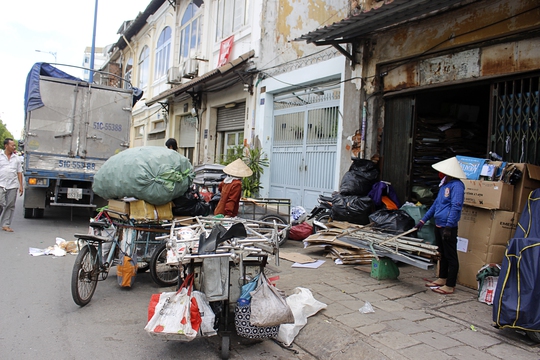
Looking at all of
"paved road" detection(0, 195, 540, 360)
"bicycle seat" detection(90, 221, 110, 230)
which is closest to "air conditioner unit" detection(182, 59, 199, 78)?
"paved road" detection(0, 195, 540, 360)

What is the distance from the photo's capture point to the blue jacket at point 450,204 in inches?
198

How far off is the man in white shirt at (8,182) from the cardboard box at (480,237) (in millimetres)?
8447

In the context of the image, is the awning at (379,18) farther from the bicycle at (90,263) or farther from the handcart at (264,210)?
the bicycle at (90,263)

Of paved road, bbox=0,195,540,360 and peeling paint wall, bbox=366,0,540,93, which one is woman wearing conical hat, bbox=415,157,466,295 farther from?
peeling paint wall, bbox=366,0,540,93

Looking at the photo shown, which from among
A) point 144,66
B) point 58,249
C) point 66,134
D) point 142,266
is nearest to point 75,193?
point 66,134

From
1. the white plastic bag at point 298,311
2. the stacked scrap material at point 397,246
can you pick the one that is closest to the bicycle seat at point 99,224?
the white plastic bag at point 298,311

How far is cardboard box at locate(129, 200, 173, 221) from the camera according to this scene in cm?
540

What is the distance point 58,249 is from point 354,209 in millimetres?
5070

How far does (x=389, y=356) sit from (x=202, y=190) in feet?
20.6

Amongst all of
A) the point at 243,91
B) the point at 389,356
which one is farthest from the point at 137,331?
the point at 243,91

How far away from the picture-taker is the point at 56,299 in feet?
15.9

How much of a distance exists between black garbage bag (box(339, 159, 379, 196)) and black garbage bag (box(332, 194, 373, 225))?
6.2 inches

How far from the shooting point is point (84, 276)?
4.62 meters

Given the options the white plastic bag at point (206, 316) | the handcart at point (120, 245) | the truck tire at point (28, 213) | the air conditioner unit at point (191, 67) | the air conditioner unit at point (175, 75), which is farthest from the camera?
the air conditioner unit at point (175, 75)
